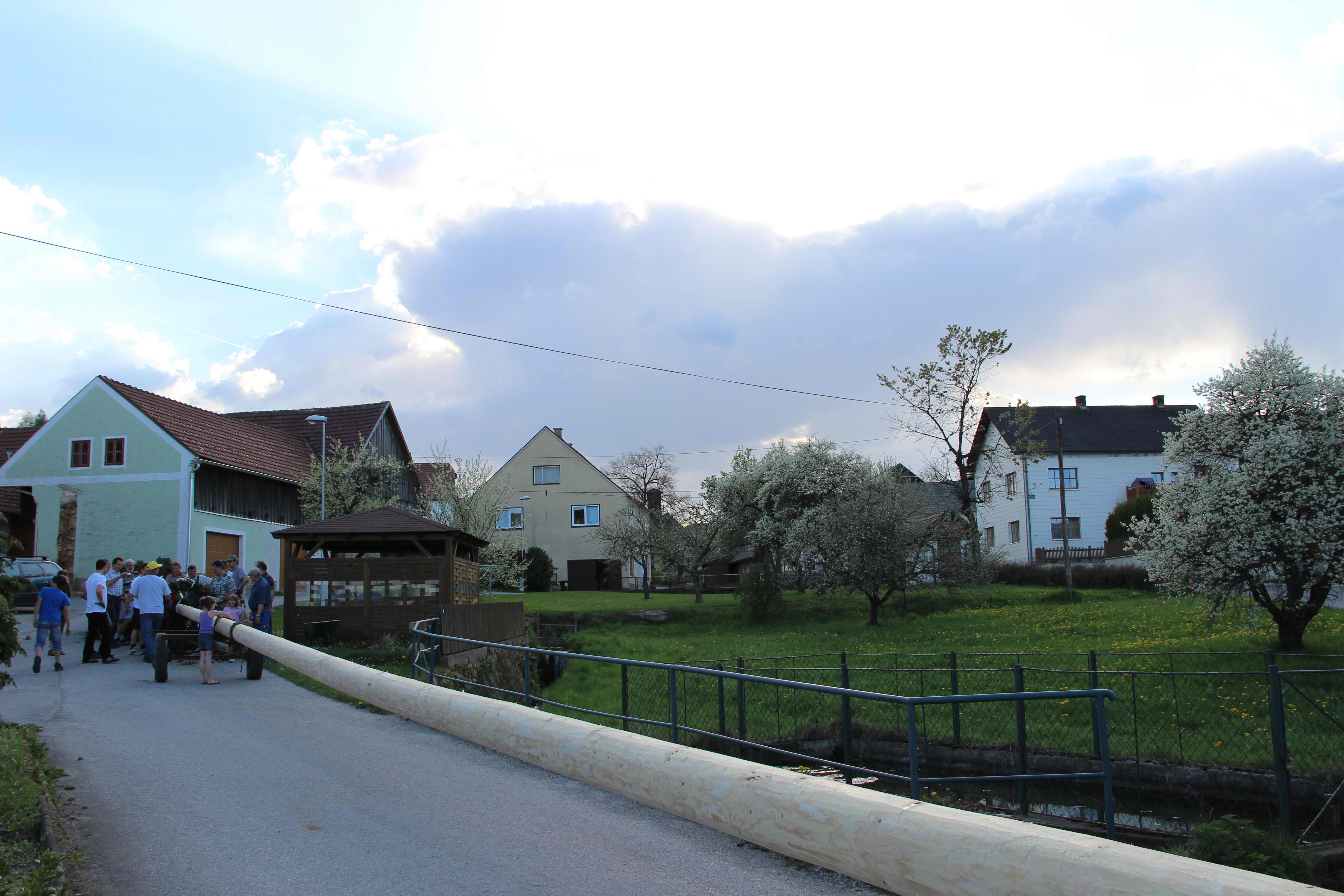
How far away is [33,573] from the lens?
78.4ft

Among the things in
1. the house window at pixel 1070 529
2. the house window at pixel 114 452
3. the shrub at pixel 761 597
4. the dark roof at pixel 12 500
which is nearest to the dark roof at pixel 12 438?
the dark roof at pixel 12 500

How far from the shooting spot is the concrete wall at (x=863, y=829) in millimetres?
3965

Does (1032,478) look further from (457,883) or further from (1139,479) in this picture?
(457,883)

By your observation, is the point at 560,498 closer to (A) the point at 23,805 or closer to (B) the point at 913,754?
(A) the point at 23,805

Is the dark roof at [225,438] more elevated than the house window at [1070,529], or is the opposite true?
the dark roof at [225,438]

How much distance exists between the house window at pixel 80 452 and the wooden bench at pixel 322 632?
19589 mm

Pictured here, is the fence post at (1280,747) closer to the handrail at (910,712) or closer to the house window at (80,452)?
the handrail at (910,712)

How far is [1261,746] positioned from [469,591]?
15.9 meters

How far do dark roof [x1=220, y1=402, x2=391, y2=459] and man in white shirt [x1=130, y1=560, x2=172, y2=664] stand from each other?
26565 millimetres

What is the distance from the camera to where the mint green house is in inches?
A: 1233

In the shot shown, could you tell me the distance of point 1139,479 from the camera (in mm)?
49281

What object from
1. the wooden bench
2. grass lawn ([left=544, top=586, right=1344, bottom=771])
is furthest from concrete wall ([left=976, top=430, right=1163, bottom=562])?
the wooden bench

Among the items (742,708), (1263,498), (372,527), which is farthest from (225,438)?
(1263,498)

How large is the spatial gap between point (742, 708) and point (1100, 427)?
4774cm
